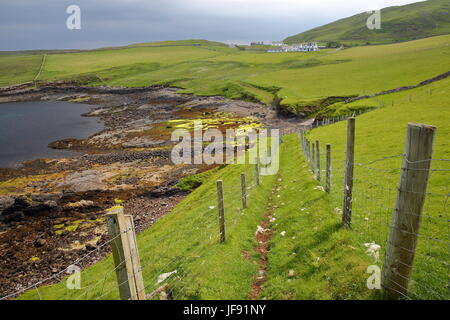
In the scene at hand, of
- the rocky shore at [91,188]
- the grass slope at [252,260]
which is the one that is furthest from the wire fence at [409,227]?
the rocky shore at [91,188]

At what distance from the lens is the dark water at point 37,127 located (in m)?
65.6

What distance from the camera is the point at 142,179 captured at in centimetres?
4559

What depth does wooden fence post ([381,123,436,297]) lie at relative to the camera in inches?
237

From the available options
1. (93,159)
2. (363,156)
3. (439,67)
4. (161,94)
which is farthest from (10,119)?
(439,67)

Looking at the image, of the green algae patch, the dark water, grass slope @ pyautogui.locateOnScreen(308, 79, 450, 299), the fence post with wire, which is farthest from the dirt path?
the dark water

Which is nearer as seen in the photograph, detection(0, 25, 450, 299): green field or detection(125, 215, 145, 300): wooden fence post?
detection(125, 215, 145, 300): wooden fence post

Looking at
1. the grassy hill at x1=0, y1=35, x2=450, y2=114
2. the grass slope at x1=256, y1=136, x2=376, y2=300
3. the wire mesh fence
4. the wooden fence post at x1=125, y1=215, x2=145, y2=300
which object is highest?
the grassy hill at x1=0, y1=35, x2=450, y2=114

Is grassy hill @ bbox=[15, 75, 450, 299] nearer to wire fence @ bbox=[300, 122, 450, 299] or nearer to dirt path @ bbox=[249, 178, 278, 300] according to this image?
wire fence @ bbox=[300, 122, 450, 299]

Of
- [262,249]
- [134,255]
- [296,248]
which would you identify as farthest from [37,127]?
[134,255]

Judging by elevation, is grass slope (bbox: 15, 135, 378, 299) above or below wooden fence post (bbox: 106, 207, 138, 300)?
below

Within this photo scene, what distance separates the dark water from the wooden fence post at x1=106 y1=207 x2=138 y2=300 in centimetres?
6554

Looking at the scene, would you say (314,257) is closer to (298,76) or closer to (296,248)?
(296,248)

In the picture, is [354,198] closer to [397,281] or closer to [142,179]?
[397,281]

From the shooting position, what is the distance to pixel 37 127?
91688 mm
